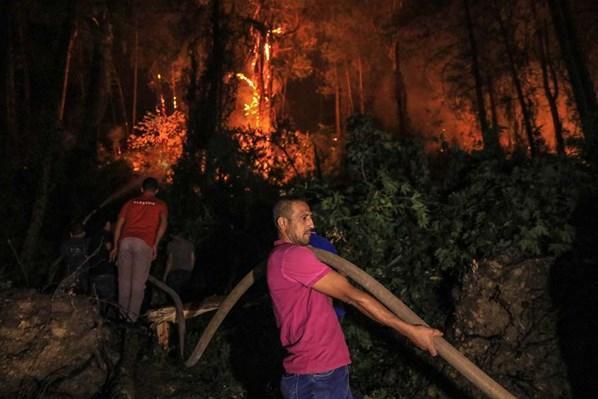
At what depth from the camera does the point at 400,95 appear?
3338cm

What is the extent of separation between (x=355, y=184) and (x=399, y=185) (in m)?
0.76

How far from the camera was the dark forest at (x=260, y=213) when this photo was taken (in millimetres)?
5559

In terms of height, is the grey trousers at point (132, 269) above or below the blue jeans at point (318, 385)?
above

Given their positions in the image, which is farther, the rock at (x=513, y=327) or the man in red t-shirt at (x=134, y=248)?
the man in red t-shirt at (x=134, y=248)

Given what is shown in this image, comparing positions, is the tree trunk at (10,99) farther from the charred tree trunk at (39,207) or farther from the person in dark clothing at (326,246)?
the person in dark clothing at (326,246)

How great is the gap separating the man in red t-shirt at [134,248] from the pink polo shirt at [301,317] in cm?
439

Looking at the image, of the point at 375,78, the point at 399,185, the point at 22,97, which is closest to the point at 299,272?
the point at 399,185

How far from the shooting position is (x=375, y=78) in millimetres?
37750

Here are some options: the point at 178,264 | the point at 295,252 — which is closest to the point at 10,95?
the point at 178,264

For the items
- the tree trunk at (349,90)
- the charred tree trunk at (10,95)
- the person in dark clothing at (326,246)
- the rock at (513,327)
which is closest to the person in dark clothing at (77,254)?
the person in dark clothing at (326,246)

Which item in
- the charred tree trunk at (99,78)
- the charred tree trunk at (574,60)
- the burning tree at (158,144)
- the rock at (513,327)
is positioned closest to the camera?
the rock at (513,327)

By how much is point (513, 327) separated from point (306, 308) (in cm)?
305

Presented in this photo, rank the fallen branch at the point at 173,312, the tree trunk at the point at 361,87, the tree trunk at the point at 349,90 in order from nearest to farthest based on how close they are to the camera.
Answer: the fallen branch at the point at 173,312 < the tree trunk at the point at 361,87 < the tree trunk at the point at 349,90

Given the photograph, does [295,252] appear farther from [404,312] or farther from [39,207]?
[39,207]
